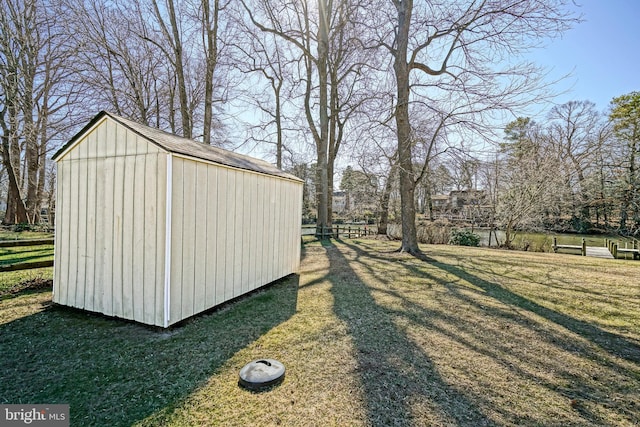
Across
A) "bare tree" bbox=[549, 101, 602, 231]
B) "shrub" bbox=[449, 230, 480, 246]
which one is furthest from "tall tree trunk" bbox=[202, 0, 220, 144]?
"bare tree" bbox=[549, 101, 602, 231]

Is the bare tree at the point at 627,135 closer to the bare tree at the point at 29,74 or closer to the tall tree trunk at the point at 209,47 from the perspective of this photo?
the tall tree trunk at the point at 209,47

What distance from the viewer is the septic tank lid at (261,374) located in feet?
7.44

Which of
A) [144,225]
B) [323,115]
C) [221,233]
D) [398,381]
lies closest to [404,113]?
[323,115]

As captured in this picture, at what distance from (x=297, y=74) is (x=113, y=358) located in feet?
45.5

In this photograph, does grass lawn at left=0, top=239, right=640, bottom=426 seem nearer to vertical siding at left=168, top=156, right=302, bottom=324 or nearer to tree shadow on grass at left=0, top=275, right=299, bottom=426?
tree shadow on grass at left=0, top=275, right=299, bottom=426

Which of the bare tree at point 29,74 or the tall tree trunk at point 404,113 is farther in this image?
the bare tree at point 29,74

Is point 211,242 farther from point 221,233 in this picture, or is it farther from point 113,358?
point 113,358

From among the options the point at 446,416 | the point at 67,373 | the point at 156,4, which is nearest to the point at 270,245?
the point at 67,373

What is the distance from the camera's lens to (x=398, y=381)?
7.79ft

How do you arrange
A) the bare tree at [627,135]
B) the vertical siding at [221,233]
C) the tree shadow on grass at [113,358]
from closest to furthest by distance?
the tree shadow on grass at [113,358] → the vertical siding at [221,233] → the bare tree at [627,135]

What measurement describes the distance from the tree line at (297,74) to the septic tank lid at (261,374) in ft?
20.3

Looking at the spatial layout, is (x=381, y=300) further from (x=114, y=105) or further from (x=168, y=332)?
(x=114, y=105)

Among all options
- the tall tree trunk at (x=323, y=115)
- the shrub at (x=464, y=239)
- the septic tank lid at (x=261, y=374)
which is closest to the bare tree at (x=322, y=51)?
the tall tree trunk at (x=323, y=115)

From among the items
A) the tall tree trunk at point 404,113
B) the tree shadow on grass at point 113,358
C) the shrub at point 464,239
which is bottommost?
the tree shadow on grass at point 113,358
